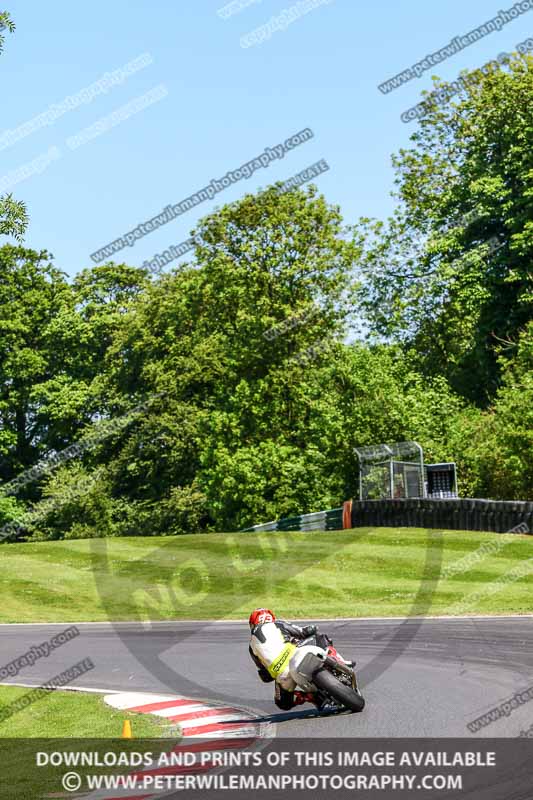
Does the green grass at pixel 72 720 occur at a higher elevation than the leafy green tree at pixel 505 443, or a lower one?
higher

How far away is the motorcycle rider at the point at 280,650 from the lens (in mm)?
11859

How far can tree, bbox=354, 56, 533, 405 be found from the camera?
168 feet

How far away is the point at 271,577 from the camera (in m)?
31.1

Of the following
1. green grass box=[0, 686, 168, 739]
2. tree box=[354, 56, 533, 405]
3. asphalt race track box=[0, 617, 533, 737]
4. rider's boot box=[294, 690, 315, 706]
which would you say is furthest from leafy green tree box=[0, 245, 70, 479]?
rider's boot box=[294, 690, 315, 706]

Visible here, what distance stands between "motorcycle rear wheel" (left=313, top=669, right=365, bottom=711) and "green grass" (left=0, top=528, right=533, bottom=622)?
12203mm

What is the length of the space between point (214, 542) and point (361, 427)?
466 inches

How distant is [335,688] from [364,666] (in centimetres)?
474

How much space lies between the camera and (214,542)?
124 ft

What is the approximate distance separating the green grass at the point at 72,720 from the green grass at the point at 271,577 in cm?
1108

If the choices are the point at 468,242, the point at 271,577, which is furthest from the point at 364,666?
the point at 468,242

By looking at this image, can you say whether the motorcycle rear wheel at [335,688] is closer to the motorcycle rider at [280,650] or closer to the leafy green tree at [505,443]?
the motorcycle rider at [280,650]

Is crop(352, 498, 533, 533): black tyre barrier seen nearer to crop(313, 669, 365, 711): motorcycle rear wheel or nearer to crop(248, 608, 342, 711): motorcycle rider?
crop(248, 608, 342, 711): motorcycle rider

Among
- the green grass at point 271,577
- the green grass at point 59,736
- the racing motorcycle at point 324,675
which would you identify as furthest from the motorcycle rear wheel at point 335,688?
the green grass at point 271,577

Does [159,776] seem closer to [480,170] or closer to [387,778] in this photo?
[387,778]
